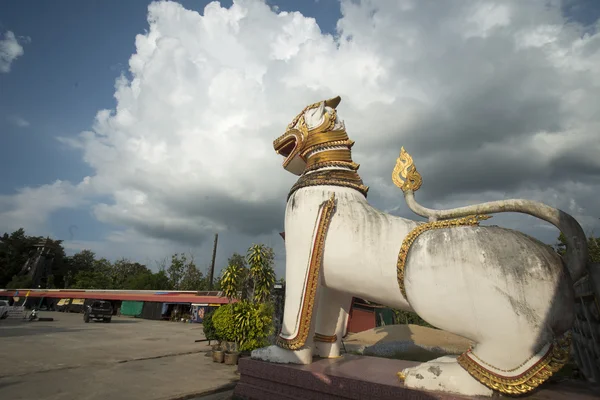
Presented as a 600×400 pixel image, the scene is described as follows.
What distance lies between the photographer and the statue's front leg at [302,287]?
3.72 metres

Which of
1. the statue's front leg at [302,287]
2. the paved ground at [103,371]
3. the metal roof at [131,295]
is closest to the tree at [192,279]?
the metal roof at [131,295]

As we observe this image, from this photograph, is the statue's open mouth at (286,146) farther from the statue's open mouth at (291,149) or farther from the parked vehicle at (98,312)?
the parked vehicle at (98,312)

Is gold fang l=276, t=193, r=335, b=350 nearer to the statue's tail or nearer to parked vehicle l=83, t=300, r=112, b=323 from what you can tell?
the statue's tail

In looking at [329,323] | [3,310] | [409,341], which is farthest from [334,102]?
[3,310]

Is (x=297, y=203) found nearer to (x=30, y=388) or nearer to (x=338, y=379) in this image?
(x=338, y=379)

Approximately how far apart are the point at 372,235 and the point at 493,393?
1.61 metres

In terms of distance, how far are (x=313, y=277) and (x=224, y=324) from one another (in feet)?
16.5

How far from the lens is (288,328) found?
3.83 meters

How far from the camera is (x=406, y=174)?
151 inches

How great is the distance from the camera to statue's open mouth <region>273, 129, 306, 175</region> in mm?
4602

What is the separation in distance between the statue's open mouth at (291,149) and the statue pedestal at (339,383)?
8.42ft

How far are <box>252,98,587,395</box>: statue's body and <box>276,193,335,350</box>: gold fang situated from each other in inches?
0.4

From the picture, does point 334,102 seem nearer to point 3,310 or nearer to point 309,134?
point 309,134

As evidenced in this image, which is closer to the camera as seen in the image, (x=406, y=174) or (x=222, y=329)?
(x=406, y=174)
